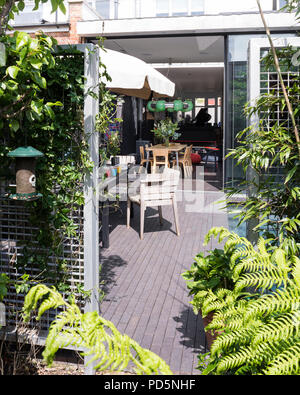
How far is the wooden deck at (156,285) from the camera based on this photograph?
3182 millimetres

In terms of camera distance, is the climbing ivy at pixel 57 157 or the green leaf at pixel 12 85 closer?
the green leaf at pixel 12 85

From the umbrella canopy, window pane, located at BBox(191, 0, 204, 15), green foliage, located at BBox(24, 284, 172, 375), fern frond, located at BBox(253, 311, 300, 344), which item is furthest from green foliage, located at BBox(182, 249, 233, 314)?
window pane, located at BBox(191, 0, 204, 15)

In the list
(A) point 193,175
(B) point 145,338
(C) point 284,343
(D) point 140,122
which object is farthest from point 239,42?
(D) point 140,122

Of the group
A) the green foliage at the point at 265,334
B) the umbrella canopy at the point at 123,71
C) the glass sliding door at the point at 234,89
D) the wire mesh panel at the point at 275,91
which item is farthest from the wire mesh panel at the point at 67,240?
the glass sliding door at the point at 234,89

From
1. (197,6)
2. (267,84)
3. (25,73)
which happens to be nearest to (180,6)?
(197,6)

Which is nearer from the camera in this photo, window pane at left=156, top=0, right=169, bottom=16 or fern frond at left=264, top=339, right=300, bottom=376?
fern frond at left=264, top=339, right=300, bottom=376

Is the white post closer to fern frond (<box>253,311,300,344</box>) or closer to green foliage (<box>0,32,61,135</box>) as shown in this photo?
green foliage (<box>0,32,61,135</box>)

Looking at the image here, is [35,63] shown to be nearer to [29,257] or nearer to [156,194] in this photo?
[29,257]

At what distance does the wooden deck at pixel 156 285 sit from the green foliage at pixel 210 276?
417 millimetres

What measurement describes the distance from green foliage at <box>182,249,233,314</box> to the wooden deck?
417mm

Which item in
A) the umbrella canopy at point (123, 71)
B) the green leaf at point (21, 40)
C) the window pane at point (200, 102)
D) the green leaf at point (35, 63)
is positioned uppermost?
the window pane at point (200, 102)

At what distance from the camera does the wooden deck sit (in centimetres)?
318

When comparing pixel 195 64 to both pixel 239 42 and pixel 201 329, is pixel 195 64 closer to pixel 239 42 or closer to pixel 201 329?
pixel 239 42

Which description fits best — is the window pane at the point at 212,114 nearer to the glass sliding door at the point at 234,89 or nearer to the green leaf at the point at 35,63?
the glass sliding door at the point at 234,89
